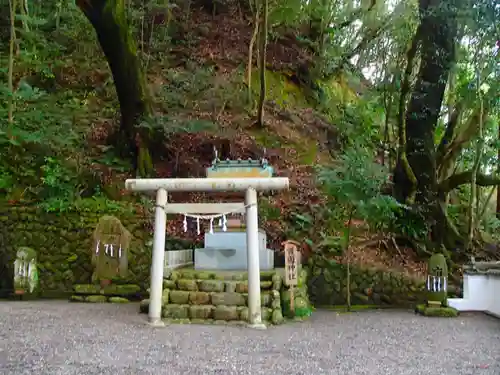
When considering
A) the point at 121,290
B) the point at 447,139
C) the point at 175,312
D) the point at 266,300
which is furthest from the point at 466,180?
the point at 121,290

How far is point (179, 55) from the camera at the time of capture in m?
17.0

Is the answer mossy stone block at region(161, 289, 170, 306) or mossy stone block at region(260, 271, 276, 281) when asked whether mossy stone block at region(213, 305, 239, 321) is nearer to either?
mossy stone block at region(161, 289, 170, 306)

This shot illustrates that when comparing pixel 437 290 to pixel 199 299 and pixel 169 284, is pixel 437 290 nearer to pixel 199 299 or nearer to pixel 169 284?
pixel 199 299

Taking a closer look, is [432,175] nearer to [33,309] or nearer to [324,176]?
[324,176]

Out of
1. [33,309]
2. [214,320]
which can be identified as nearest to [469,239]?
[214,320]

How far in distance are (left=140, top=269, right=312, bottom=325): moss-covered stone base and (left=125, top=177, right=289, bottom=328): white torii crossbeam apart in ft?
1.32

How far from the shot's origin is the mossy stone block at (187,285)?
8.04m

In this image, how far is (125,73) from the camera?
11.7 metres

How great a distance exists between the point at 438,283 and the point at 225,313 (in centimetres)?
417

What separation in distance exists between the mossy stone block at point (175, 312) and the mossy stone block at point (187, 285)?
15.6 inches

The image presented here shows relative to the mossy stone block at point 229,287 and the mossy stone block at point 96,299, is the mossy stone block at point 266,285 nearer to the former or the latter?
the mossy stone block at point 229,287

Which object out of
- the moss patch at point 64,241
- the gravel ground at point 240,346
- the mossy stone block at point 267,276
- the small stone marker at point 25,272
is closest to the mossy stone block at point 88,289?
the moss patch at point 64,241

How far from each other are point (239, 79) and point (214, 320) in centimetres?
1001

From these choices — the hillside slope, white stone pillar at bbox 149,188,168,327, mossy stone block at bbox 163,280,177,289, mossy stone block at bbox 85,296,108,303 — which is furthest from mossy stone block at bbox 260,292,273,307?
mossy stone block at bbox 85,296,108,303
